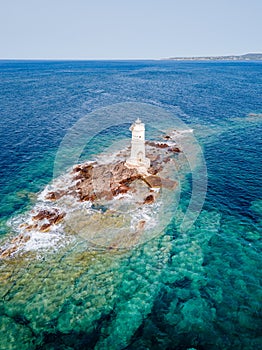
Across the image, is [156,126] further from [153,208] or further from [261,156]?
[153,208]

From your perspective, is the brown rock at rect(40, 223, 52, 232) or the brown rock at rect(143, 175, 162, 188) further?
the brown rock at rect(143, 175, 162, 188)

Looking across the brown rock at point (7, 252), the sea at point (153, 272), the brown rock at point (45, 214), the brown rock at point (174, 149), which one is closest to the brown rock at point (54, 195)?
the sea at point (153, 272)

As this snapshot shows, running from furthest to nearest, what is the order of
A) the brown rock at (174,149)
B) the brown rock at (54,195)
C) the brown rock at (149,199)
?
the brown rock at (174,149) < the brown rock at (54,195) < the brown rock at (149,199)

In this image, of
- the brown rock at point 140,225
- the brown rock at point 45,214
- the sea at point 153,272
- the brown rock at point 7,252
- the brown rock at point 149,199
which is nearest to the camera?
the sea at point 153,272

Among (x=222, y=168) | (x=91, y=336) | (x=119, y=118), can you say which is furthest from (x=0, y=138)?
(x=91, y=336)

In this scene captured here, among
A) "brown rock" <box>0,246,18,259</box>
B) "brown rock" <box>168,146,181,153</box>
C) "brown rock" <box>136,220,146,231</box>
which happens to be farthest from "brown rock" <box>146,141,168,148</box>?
"brown rock" <box>0,246,18,259</box>

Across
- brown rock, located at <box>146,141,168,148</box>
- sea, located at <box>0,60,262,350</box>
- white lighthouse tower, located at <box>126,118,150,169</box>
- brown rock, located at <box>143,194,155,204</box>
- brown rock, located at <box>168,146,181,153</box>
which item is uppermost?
white lighthouse tower, located at <box>126,118,150,169</box>

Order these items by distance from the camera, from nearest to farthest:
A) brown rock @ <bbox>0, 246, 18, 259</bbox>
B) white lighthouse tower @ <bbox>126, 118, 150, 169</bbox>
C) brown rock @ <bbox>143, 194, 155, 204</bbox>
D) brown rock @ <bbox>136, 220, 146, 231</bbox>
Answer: brown rock @ <bbox>0, 246, 18, 259</bbox>, brown rock @ <bbox>136, 220, 146, 231</bbox>, brown rock @ <bbox>143, 194, 155, 204</bbox>, white lighthouse tower @ <bbox>126, 118, 150, 169</bbox>

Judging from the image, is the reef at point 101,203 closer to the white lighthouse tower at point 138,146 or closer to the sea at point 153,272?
the white lighthouse tower at point 138,146

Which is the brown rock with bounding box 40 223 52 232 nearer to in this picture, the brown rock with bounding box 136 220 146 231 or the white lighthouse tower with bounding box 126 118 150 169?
the brown rock with bounding box 136 220 146 231
